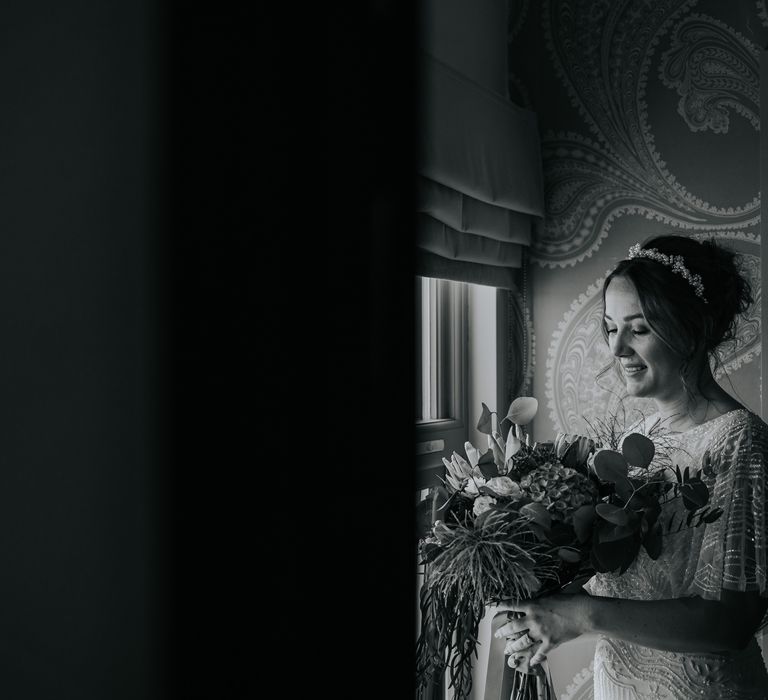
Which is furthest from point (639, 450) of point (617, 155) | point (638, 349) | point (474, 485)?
point (617, 155)

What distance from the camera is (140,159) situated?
12 centimetres

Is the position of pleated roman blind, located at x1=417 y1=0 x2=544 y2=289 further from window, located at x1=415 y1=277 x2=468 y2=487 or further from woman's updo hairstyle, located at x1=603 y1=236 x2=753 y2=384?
woman's updo hairstyle, located at x1=603 y1=236 x2=753 y2=384

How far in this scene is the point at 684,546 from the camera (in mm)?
1282

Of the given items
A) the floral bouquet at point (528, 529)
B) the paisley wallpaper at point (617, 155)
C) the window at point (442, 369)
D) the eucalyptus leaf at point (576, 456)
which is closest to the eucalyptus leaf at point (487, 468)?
the floral bouquet at point (528, 529)

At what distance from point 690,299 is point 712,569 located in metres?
0.48

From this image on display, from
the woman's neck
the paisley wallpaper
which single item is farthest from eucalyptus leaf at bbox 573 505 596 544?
the paisley wallpaper

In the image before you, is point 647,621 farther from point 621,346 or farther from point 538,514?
point 621,346

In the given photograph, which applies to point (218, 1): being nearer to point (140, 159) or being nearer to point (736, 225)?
point (140, 159)

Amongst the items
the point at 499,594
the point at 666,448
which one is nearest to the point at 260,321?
the point at 499,594

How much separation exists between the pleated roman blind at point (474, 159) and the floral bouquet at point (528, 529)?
534mm

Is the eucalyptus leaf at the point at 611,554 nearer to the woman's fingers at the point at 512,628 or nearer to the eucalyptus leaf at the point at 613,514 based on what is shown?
the eucalyptus leaf at the point at 613,514

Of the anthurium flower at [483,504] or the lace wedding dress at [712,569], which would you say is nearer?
the anthurium flower at [483,504]

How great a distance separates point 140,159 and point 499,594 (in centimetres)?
109

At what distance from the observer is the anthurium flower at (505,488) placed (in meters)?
1.12
